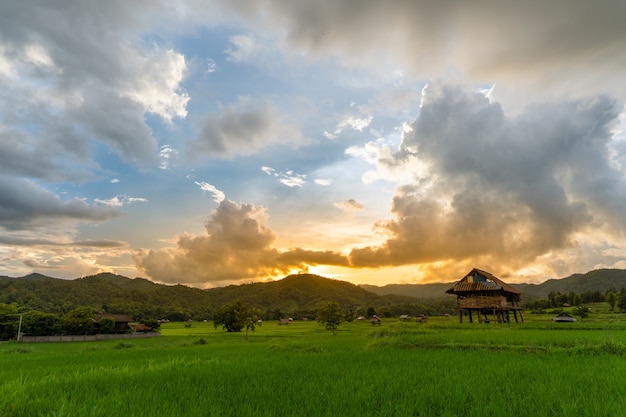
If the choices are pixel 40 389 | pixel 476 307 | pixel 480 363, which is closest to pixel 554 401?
pixel 480 363

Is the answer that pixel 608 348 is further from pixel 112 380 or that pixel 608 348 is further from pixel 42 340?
pixel 42 340

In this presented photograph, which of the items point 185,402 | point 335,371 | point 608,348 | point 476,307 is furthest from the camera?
point 476,307

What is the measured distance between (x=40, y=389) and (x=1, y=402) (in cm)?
184

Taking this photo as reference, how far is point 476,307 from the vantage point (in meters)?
42.4

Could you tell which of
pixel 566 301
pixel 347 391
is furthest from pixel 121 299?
pixel 566 301

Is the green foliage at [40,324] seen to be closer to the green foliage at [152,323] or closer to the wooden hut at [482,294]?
the green foliage at [152,323]

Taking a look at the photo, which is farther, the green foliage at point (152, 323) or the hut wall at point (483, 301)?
the green foliage at point (152, 323)

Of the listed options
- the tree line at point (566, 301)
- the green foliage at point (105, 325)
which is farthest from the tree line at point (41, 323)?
the tree line at point (566, 301)

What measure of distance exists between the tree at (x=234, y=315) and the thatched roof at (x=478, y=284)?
3365 centimetres

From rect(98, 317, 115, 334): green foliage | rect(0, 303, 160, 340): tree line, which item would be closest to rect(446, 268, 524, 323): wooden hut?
rect(0, 303, 160, 340): tree line

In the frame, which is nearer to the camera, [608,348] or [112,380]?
[112,380]

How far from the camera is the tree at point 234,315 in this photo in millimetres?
57625

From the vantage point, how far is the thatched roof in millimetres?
42719

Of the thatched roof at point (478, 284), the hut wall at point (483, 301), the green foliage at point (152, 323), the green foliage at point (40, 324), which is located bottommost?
the green foliage at point (152, 323)
